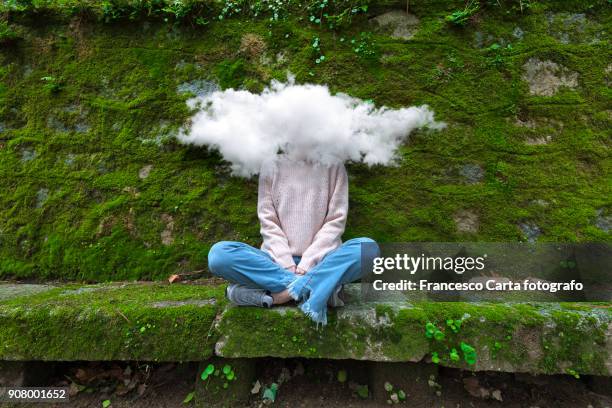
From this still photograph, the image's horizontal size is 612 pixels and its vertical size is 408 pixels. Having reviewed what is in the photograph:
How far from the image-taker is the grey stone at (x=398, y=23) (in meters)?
3.15

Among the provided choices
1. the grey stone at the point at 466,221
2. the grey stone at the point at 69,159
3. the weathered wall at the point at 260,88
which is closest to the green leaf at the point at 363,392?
the weathered wall at the point at 260,88

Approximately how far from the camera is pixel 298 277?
85.7 inches

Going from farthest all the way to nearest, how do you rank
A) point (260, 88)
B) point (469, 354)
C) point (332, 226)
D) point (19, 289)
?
point (260, 88)
point (19, 289)
point (332, 226)
point (469, 354)

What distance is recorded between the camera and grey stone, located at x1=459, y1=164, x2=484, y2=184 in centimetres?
296

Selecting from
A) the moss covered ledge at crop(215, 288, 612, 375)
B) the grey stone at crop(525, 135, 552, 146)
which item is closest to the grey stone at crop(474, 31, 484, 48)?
the grey stone at crop(525, 135, 552, 146)

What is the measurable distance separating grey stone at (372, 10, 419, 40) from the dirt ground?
2929 mm

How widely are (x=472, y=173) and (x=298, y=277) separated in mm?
1937

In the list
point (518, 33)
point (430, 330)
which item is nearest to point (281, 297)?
point (430, 330)

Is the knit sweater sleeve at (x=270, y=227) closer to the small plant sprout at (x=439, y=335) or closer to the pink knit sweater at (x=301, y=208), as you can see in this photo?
the pink knit sweater at (x=301, y=208)

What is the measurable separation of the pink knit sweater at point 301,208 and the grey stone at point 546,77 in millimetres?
2015

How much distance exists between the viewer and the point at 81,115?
3.31 m

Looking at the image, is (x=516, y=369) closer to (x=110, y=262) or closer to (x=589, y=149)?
(x=589, y=149)

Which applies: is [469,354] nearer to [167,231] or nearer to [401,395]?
[401,395]

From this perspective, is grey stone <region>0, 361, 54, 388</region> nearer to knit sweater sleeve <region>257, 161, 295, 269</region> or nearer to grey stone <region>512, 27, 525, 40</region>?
knit sweater sleeve <region>257, 161, 295, 269</region>
